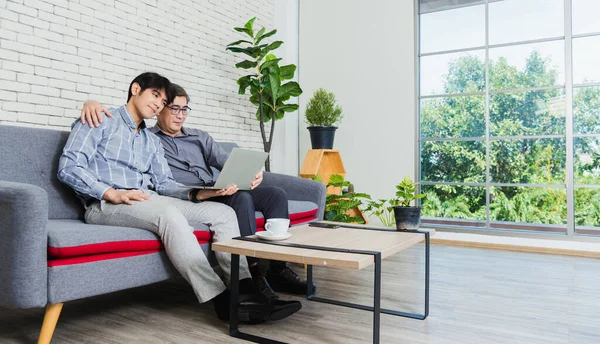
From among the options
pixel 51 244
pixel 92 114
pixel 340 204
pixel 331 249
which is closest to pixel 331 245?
pixel 331 249

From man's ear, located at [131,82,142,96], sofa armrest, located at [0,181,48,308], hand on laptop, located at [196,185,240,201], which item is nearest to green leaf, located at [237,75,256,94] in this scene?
man's ear, located at [131,82,142,96]

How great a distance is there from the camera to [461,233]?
4.31m

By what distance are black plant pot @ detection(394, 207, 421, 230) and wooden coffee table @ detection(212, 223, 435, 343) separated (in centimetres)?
4

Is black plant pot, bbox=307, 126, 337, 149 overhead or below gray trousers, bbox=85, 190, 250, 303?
overhead

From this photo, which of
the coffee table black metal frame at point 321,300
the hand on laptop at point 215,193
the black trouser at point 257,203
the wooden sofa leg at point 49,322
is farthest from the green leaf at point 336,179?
the wooden sofa leg at point 49,322

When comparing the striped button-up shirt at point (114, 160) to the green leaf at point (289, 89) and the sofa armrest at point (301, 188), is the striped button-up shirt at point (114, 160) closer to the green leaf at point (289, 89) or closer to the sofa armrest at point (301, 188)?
the sofa armrest at point (301, 188)

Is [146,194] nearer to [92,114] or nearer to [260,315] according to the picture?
[92,114]

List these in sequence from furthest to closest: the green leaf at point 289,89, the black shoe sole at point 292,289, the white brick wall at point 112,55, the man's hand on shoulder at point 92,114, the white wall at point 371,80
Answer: the white wall at point 371,80
the green leaf at point 289,89
the white brick wall at point 112,55
the black shoe sole at point 292,289
the man's hand on shoulder at point 92,114

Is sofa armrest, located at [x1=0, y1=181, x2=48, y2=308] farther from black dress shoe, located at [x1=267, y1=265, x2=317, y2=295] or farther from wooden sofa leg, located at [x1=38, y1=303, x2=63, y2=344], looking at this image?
black dress shoe, located at [x1=267, y1=265, x2=317, y2=295]

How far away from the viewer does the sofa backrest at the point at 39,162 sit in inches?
76.9

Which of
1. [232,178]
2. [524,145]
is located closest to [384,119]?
[524,145]

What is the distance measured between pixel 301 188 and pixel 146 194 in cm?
123

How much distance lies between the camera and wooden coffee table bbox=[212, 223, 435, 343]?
4.73ft

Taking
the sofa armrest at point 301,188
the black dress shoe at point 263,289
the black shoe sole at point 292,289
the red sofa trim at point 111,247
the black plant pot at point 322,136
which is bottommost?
the black shoe sole at point 292,289
